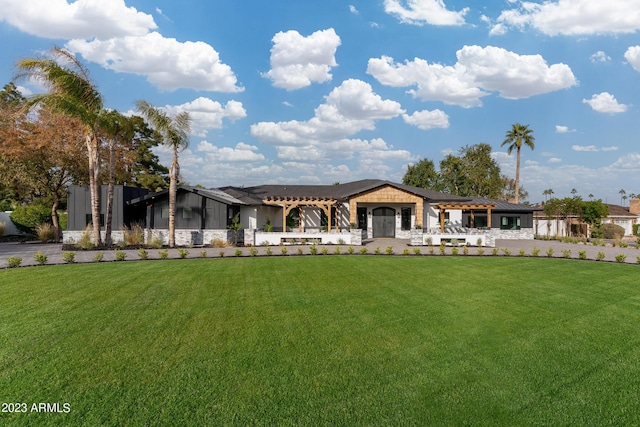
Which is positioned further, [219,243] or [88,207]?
[88,207]

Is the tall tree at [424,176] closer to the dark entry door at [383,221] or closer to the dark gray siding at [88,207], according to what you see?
the dark entry door at [383,221]

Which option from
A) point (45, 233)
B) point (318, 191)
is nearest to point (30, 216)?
point (45, 233)

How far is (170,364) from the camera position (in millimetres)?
5227

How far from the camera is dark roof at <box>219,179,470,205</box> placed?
89.6ft

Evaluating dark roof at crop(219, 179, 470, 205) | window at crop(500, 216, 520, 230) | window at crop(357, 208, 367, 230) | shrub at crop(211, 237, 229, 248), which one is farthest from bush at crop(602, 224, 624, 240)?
shrub at crop(211, 237, 229, 248)

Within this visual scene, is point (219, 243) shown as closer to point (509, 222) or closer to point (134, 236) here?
point (134, 236)

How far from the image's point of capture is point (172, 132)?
2186 cm

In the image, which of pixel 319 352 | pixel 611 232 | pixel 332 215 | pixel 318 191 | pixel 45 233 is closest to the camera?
pixel 319 352

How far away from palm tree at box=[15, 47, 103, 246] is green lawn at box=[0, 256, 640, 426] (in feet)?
36.9

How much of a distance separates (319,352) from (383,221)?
77.4 ft

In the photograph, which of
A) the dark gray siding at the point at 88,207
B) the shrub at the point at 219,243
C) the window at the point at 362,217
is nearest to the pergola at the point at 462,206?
the window at the point at 362,217

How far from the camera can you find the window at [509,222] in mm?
31438

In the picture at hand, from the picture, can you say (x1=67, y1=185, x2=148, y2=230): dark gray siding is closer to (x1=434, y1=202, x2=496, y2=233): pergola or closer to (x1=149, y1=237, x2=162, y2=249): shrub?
(x1=149, y1=237, x2=162, y2=249): shrub

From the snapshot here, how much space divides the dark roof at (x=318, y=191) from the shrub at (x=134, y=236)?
6.60 meters
